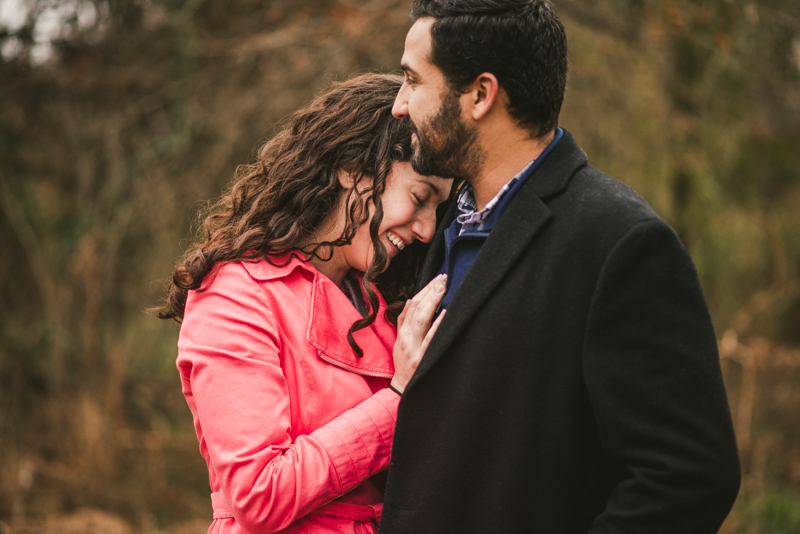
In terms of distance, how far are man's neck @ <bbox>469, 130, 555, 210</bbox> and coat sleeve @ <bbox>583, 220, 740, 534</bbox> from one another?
390mm

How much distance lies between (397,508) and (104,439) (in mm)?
4645

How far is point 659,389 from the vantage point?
4.46ft

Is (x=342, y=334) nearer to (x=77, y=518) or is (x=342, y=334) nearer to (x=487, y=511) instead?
(x=487, y=511)

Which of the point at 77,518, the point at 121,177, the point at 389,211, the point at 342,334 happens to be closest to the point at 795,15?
the point at 389,211

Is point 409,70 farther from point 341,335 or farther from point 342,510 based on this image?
point 342,510

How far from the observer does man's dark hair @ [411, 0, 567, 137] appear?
159 cm

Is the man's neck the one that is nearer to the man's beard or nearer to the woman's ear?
the man's beard

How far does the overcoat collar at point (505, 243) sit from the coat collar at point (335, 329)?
1.03 ft

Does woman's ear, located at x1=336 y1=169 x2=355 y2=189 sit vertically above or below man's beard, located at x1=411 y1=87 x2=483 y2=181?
below

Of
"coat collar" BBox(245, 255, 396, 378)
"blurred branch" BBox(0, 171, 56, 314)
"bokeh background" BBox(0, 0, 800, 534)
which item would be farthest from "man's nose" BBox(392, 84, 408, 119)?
"blurred branch" BBox(0, 171, 56, 314)

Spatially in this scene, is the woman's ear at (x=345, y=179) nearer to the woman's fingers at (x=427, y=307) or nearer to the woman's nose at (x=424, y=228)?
the woman's nose at (x=424, y=228)

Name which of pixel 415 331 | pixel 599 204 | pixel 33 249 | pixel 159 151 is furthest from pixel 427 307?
pixel 33 249

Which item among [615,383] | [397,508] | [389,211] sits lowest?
[397,508]

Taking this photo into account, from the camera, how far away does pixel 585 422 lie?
1.50 m
